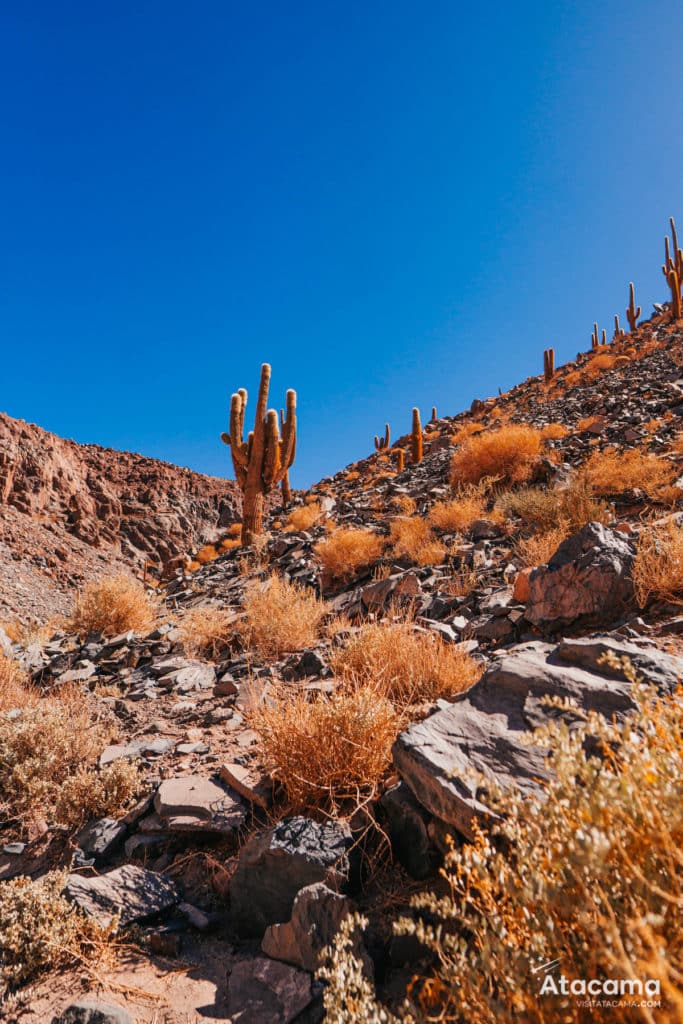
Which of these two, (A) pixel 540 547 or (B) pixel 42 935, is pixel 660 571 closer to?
(A) pixel 540 547

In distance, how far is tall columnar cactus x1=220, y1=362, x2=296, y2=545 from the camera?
1438cm

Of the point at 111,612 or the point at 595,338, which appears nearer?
the point at 111,612

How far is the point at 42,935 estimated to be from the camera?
2.18m

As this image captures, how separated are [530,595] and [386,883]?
9.50 ft

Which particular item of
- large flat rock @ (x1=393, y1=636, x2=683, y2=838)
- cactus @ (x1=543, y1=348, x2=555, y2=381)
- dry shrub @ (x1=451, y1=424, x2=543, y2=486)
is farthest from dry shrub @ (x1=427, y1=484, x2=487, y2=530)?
cactus @ (x1=543, y1=348, x2=555, y2=381)

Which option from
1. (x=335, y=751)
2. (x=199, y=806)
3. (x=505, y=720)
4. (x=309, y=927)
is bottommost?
(x=309, y=927)

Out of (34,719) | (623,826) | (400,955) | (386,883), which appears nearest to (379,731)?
(386,883)

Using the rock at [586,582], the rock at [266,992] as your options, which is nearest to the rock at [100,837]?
the rock at [266,992]

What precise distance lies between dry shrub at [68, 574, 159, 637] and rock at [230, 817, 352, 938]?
6.27 m

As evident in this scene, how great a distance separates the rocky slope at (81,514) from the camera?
70.5 feet

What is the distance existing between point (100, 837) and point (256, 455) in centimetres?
1220

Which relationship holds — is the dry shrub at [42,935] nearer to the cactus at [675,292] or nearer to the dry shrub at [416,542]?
the dry shrub at [416,542]

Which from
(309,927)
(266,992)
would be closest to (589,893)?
(309,927)

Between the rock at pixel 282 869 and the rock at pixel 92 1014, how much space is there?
62 cm
